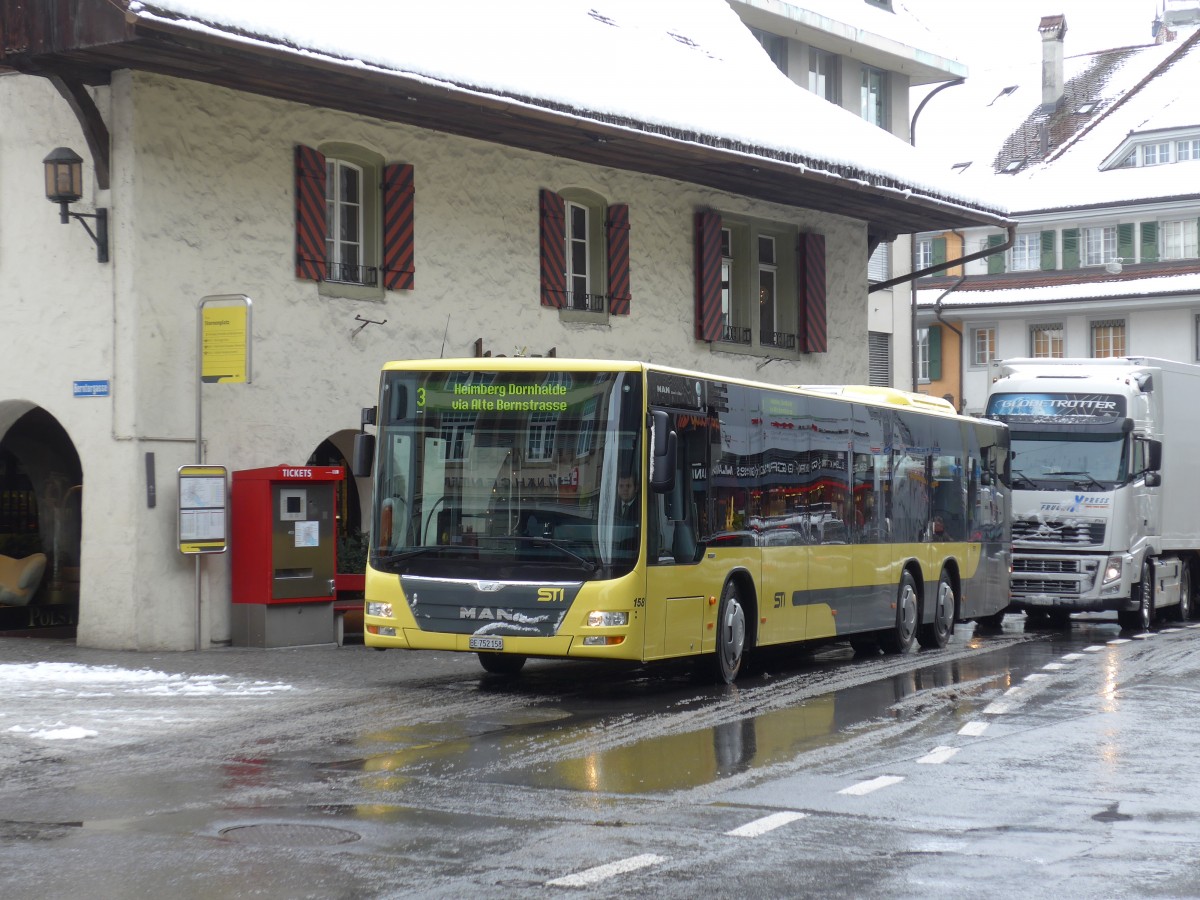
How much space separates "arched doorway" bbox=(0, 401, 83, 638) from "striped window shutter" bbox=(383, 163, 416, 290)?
410 centimetres

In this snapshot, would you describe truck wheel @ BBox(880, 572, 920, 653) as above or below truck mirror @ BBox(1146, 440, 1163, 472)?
below

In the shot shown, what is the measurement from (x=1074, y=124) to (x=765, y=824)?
5686 centimetres

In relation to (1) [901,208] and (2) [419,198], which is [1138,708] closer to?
(2) [419,198]

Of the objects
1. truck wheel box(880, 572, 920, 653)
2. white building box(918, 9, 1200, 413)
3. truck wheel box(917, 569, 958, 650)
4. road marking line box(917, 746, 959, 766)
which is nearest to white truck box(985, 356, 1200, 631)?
truck wheel box(917, 569, 958, 650)

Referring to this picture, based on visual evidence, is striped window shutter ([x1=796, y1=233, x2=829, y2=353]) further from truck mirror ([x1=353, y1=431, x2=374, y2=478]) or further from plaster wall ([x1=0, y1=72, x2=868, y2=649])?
truck mirror ([x1=353, y1=431, x2=374, y2=478])

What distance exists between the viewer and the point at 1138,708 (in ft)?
45.6

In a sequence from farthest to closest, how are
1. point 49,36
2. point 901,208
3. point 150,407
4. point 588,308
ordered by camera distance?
point 901,208, point 588,308, point 150,407, point 49,36

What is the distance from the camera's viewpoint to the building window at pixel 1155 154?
58219mm

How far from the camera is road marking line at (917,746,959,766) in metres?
10.7

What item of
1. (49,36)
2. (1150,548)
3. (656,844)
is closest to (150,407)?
(49,36)

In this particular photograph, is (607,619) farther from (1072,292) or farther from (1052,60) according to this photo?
(1052,60)

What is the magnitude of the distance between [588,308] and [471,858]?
1748 centimetres

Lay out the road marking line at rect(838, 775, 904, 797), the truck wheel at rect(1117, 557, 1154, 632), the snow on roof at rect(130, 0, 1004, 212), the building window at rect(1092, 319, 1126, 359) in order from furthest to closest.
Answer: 1. the building window at rect(1092, 319, 1126, 359)
2. the truck wheel at rect(1117, 557, 1154, 632)
3. the snow on roof at rect(130, 0, 1004, 212)
4. the road marking line at rect(838, 775, 904, 797)

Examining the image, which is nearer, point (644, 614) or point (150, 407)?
point (644, 614)
